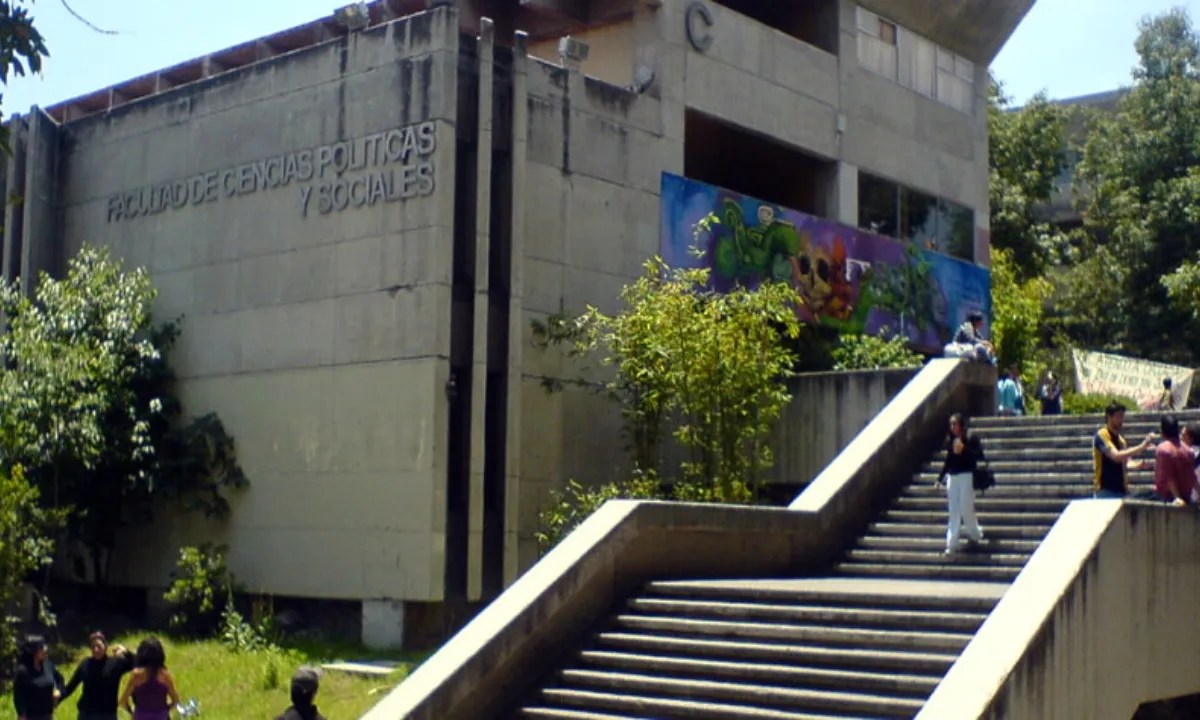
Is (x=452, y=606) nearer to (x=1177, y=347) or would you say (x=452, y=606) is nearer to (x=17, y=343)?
(x=17, y=343)

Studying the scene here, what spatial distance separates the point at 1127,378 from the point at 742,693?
25670 mm

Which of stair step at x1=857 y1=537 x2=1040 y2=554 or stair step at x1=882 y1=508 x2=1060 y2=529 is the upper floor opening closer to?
stair step at x1=882 y1=508 x2=1060 y2=529

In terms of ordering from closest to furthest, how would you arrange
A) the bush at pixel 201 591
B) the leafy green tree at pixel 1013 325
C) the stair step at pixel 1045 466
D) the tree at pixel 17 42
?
the tree at pixel 17 42, the stair step at pixel 1045 466, the bush at pixel 201 591, the leafy green tree at pixel 1013 325


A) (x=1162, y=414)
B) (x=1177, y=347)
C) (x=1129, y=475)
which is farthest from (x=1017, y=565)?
(x=1177, y=347)

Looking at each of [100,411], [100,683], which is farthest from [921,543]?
[100,411]

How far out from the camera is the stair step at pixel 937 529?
1498 cm

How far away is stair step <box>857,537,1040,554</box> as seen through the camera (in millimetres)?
14711

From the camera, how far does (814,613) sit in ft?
41.2

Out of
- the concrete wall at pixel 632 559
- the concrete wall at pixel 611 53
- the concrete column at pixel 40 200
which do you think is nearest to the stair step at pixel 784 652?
the concrete wall at pixel 632 559

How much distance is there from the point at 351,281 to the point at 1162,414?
9.98 m

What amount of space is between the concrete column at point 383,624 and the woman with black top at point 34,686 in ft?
23.4

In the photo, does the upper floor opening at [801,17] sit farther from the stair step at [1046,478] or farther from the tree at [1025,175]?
the tree at [1025,175]

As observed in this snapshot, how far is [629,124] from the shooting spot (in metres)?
22.8

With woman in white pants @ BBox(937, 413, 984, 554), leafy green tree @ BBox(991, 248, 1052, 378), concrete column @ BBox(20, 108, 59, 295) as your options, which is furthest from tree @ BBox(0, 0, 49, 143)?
leafy green tree @ BBox(991, 248, 1052, 378)
